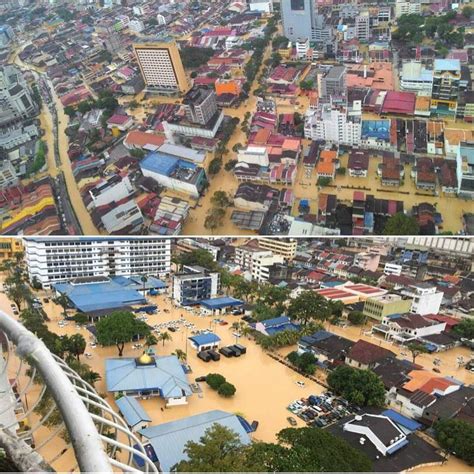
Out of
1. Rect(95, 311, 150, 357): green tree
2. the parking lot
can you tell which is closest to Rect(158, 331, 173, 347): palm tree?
Rect(95, 311, 150, 357): green tree

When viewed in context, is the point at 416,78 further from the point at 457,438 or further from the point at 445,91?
the point at 457,438

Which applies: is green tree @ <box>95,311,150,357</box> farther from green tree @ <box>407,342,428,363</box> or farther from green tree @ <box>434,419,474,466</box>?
green tree @ <box>434,419,474,466</box>

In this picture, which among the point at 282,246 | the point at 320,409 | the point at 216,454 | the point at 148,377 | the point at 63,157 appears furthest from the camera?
the point at 63,157

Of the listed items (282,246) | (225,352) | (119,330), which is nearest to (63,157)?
(282,246)

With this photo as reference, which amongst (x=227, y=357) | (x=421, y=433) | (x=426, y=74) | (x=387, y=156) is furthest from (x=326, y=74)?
(x=421, y=433)

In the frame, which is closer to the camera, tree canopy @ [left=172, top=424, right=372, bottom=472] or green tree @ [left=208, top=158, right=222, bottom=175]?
tree canopy @ [left=172, top=424, right=372, bottom=472]
